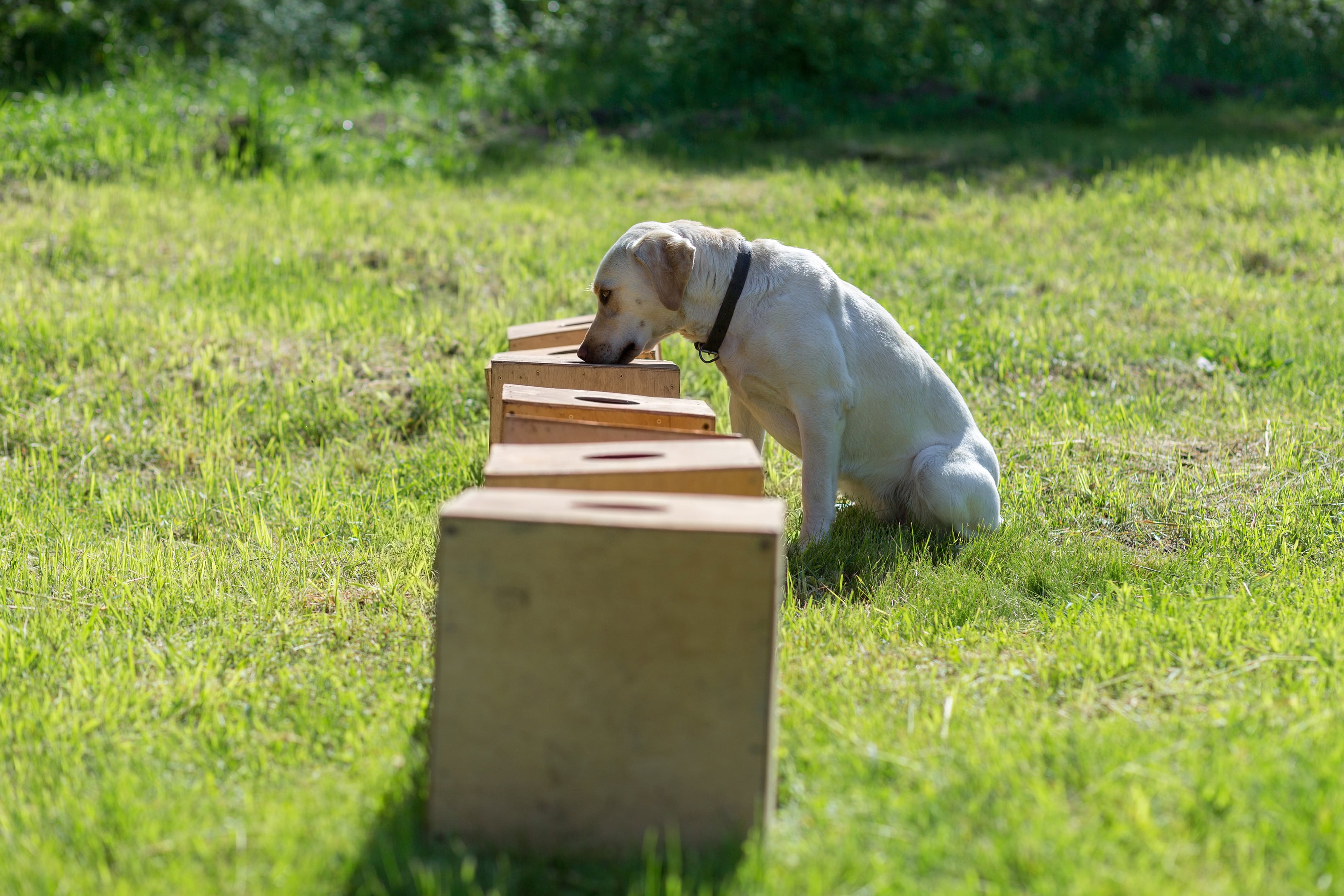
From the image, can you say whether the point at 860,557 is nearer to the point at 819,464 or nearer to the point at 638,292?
the point at 819,464

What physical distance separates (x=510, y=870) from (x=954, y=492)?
2684mm

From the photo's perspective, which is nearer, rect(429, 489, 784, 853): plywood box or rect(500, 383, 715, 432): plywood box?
rect(429, 489, 784, 853): plywood box

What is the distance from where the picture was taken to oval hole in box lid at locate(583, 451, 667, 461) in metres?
2.92

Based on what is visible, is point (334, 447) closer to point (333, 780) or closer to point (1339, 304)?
point (333, 780)

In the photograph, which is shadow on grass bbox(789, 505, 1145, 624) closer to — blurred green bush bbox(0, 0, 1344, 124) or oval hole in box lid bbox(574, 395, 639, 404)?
oval hole in box lid bbox(574, 395, 639, 404)

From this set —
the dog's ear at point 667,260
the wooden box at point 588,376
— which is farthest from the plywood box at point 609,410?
the dog's ear at point 667,260

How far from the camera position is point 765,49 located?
13.8m

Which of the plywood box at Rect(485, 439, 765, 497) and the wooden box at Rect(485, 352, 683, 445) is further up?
the plywood box at Rect(485, 439, 765, 497)

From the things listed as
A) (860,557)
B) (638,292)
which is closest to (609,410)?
(638,292)

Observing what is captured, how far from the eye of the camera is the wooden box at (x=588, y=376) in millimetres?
4297

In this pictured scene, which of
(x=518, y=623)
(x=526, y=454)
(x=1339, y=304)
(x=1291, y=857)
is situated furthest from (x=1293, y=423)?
(x=518, y=623)

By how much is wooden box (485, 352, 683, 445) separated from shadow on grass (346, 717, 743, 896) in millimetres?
2084

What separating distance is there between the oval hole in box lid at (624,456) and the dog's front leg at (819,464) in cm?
147

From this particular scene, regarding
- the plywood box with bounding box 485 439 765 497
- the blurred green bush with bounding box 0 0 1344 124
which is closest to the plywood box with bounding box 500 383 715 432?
the plywood box with bounding box 485 439 765 497
